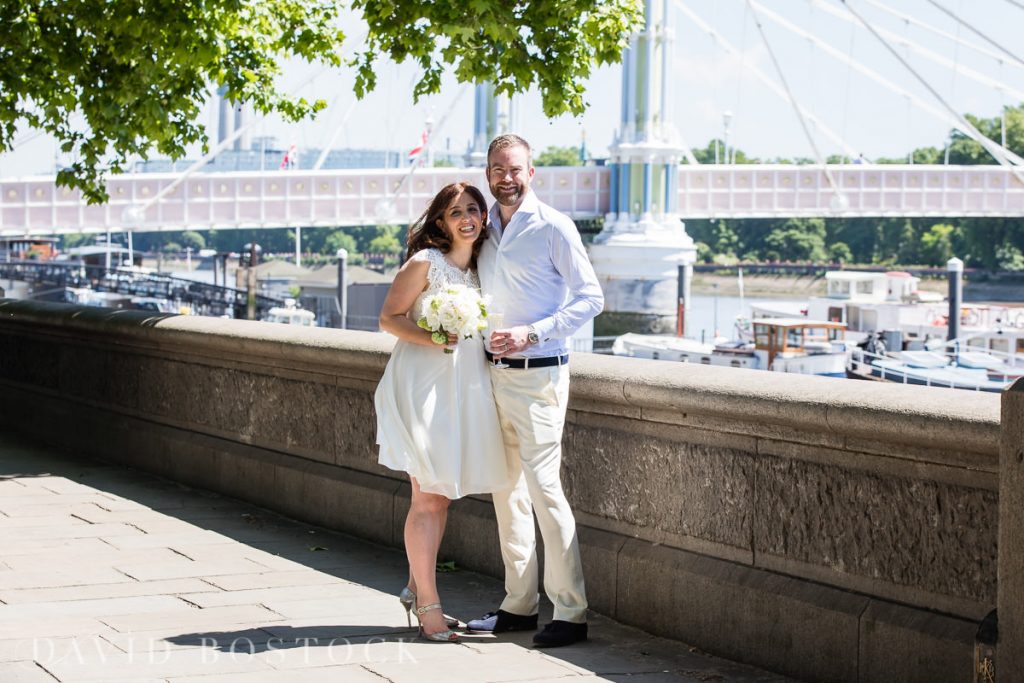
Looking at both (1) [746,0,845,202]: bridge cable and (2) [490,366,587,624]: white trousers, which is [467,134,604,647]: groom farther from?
(1) [746,0,845,202]: bridge cable

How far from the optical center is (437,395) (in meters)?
4.31

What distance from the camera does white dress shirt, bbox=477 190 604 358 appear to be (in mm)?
4203

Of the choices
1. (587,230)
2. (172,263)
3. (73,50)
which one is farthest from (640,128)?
(172,263)

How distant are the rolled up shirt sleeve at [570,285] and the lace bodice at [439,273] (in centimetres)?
26

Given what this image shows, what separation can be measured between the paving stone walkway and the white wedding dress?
1.55 ft

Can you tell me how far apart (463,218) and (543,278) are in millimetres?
276

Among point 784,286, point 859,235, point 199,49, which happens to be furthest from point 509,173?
point 859,235

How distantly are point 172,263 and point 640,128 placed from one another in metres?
70.4

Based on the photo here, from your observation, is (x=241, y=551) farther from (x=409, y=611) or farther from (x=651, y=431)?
(x=651, y=431)

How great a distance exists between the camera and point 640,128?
6138 centimetres

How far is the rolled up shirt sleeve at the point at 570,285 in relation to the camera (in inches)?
164

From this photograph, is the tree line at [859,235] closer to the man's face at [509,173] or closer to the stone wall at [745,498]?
the stone wall at [745,498]

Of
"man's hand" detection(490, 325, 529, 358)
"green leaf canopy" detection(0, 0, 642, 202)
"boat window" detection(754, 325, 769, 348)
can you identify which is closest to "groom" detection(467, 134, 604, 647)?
"man's hand" detection(490, 325, 529, 358)

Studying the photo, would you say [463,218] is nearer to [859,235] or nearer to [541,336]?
[541,336]
